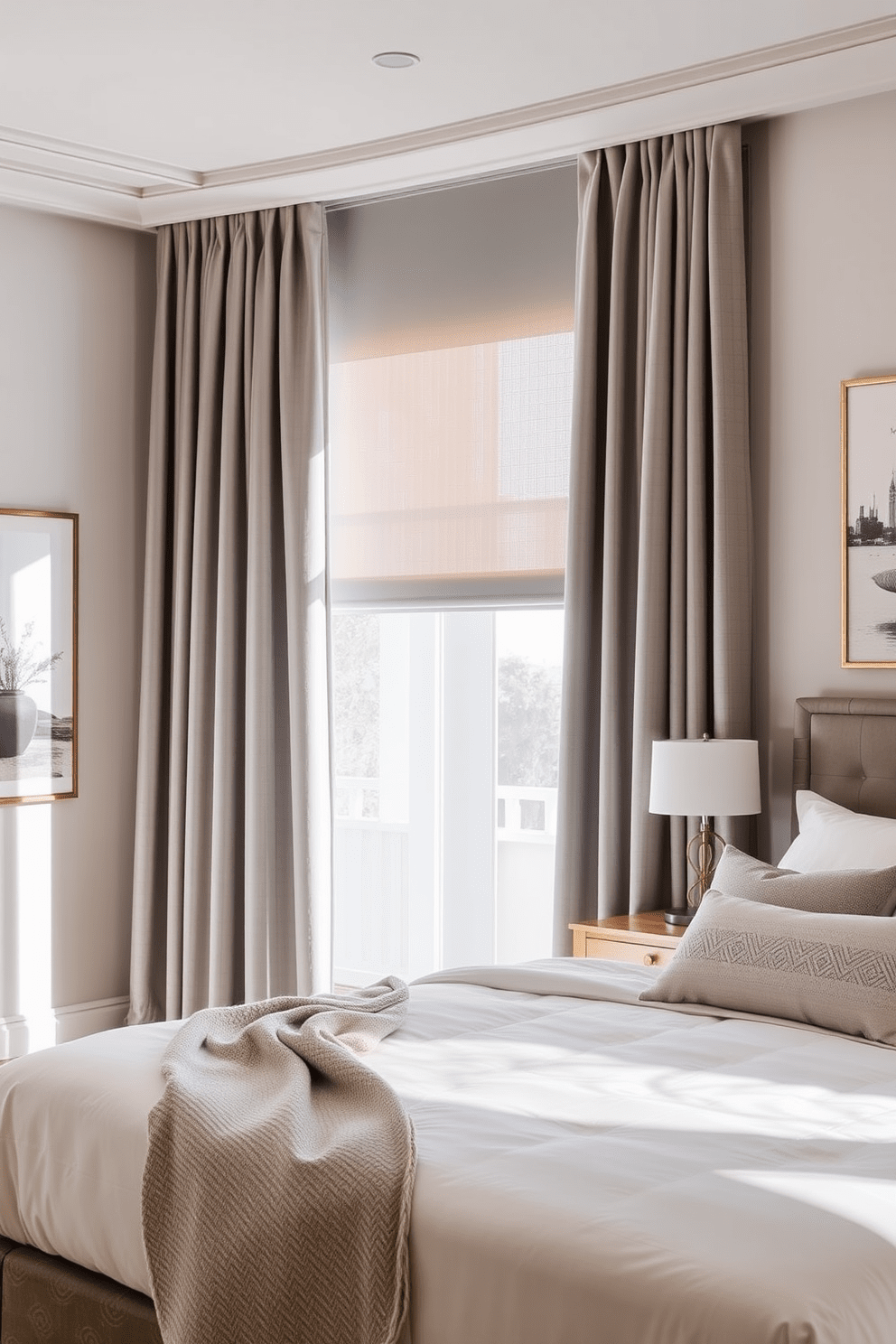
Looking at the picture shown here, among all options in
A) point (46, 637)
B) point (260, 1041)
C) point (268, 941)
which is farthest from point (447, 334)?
point (260, 1041)

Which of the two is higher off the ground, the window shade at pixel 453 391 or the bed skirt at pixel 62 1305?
the window shade at pixel 453 391

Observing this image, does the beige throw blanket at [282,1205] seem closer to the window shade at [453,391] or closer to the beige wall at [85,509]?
the window shade at [453,391]

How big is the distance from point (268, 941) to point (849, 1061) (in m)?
2.87

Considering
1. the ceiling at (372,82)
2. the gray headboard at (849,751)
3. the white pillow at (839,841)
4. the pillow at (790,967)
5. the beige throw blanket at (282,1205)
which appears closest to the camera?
the beige throw blanket at (282,1205)

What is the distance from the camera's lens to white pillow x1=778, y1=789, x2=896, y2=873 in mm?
3457

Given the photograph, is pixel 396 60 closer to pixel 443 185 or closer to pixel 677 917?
pixel 443 185

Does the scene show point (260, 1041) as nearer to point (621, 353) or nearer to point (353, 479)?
point (621, 353)

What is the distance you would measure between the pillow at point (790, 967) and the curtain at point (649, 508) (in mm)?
1122

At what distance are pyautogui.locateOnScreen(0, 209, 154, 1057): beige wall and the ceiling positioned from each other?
394 mm

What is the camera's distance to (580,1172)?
6.72 feet

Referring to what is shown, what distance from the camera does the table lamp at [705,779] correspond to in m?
3.94

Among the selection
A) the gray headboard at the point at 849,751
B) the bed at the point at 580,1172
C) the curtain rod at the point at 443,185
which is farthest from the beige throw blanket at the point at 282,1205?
the curtain rod at the point at 443,185

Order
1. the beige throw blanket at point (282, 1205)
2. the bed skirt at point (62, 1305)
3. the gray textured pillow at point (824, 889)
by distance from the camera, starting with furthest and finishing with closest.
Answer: the gray textured pillow at point (824, 889) → the bed skirt at point (62, 1305) → the beige throw blanket at point (282, 1205)

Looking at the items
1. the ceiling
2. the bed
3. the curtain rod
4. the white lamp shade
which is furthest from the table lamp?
the curtain rod
